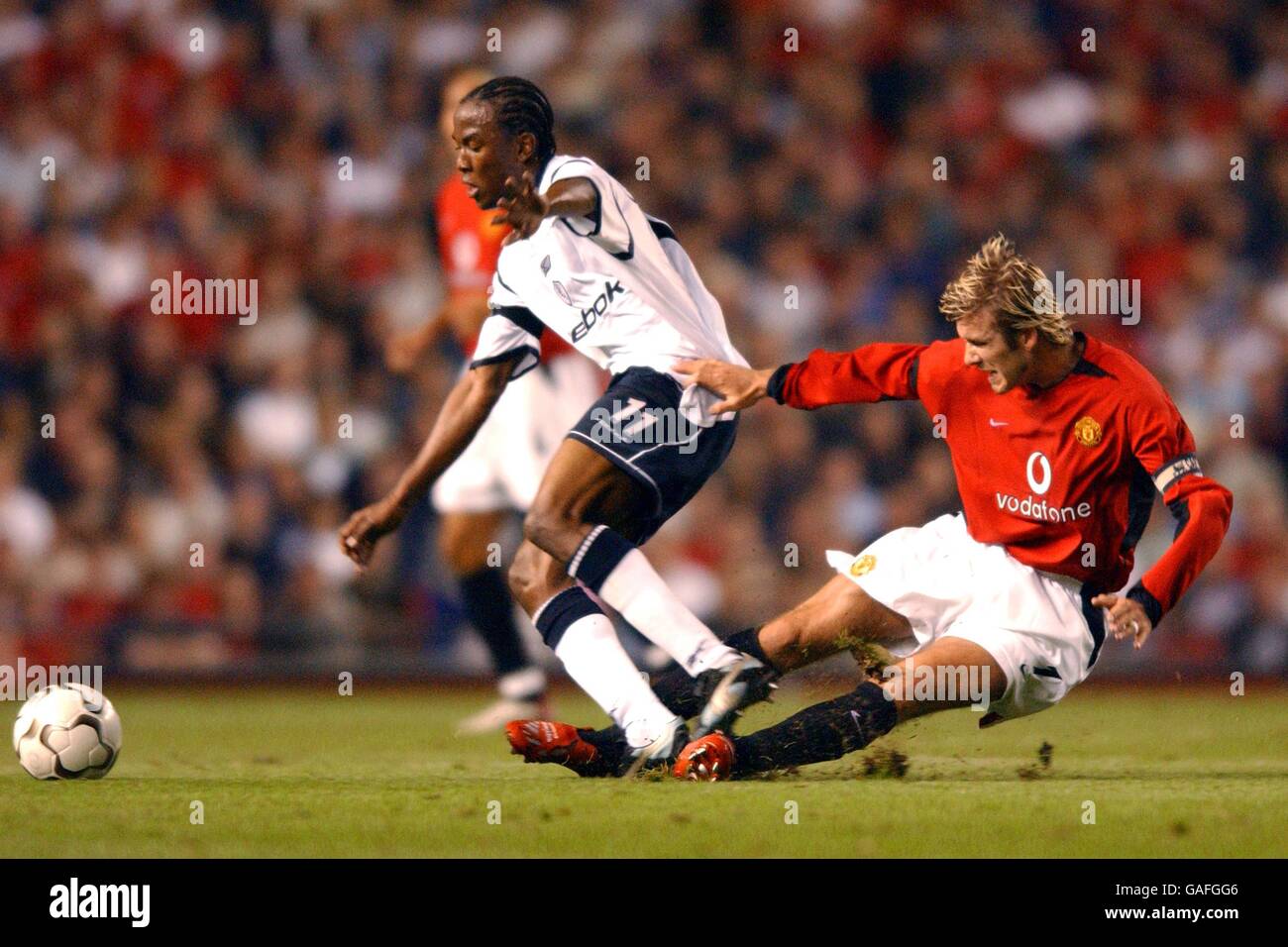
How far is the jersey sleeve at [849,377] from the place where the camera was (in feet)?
18.2

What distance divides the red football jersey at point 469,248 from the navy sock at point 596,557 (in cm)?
249

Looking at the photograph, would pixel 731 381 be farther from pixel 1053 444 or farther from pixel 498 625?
pixel 498 625

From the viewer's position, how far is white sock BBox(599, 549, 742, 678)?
5402 millimetres

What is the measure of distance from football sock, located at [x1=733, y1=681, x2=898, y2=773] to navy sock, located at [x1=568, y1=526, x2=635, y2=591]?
23.8 inches

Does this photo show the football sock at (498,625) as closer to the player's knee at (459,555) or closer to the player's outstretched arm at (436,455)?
the player's knee at (459,555)

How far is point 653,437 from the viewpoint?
5.61m

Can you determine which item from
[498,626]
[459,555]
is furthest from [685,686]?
[459,555]

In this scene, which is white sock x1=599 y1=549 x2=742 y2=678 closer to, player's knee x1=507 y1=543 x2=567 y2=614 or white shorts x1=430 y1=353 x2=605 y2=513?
player's knee x1=507 y1=543 x2=567 y2=614

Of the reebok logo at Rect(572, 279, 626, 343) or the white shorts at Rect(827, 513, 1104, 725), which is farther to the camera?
the reebok logo at Rect(572, 279, 626, 343)

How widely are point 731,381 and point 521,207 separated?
0.80 metres

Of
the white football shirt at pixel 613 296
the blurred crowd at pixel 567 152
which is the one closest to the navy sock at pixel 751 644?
the white football shirt at pixel 613 296

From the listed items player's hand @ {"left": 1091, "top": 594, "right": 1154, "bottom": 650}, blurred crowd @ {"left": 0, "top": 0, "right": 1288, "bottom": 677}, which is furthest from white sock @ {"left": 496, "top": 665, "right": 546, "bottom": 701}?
player's hand @ {"left": 1091, "top": 594, "right": 1154, "bottom": 650}

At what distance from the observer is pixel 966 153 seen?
11945 mm

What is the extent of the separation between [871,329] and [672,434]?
5688 mm
